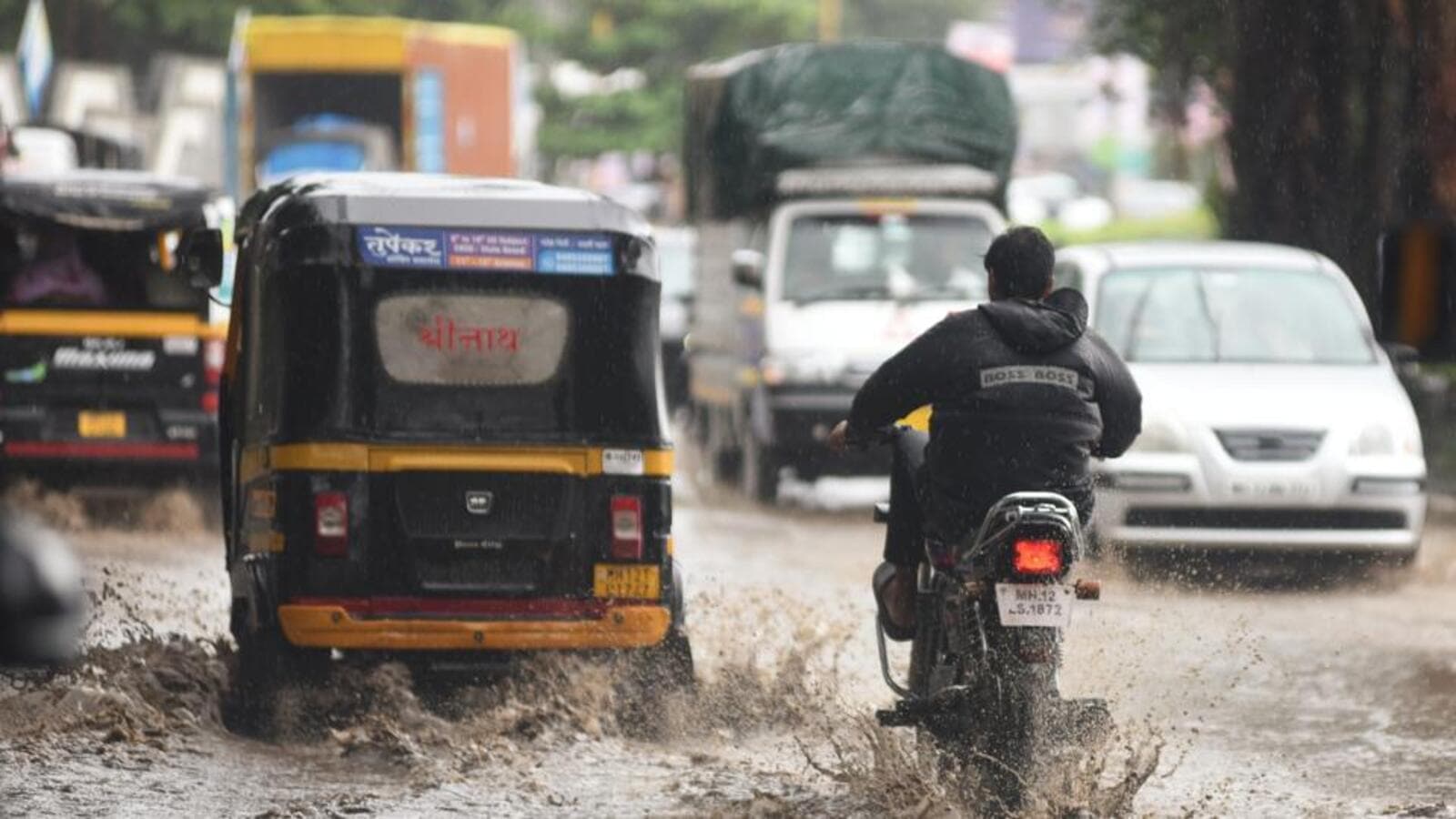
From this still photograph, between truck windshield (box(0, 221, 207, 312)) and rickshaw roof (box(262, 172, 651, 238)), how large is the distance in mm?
6858

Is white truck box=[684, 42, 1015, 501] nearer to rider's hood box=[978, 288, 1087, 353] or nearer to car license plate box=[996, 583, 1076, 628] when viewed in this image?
rider's hood box=[978, 288, 1087, 353]

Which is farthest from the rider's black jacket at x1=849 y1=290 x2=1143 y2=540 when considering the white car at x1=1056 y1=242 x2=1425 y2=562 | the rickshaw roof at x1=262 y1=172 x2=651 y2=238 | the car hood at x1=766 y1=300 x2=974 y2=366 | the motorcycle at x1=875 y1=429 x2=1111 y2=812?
the car hood at x1=766 y1=300 x2=974 y2=366

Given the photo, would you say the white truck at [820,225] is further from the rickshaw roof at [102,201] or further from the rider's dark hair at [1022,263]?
the rider's dark hair at [1022,263]

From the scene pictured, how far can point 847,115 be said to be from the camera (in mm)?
21984

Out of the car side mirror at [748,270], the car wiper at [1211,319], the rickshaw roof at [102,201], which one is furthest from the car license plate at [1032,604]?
the car side mirror at [748,270]

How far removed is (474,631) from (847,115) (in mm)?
12425

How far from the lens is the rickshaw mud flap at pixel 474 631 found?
32.4ft

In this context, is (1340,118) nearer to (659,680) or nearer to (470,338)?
(659,680)

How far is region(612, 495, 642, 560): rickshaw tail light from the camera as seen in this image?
33.5ft

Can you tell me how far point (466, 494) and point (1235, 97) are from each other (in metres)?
14.0

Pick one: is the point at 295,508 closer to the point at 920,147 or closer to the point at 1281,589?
the point at 1281,589

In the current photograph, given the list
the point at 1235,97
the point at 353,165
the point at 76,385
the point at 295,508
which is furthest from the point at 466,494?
the point at 353,165

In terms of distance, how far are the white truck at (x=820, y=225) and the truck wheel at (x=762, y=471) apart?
0.06 ft

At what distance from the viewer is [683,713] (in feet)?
34.1
